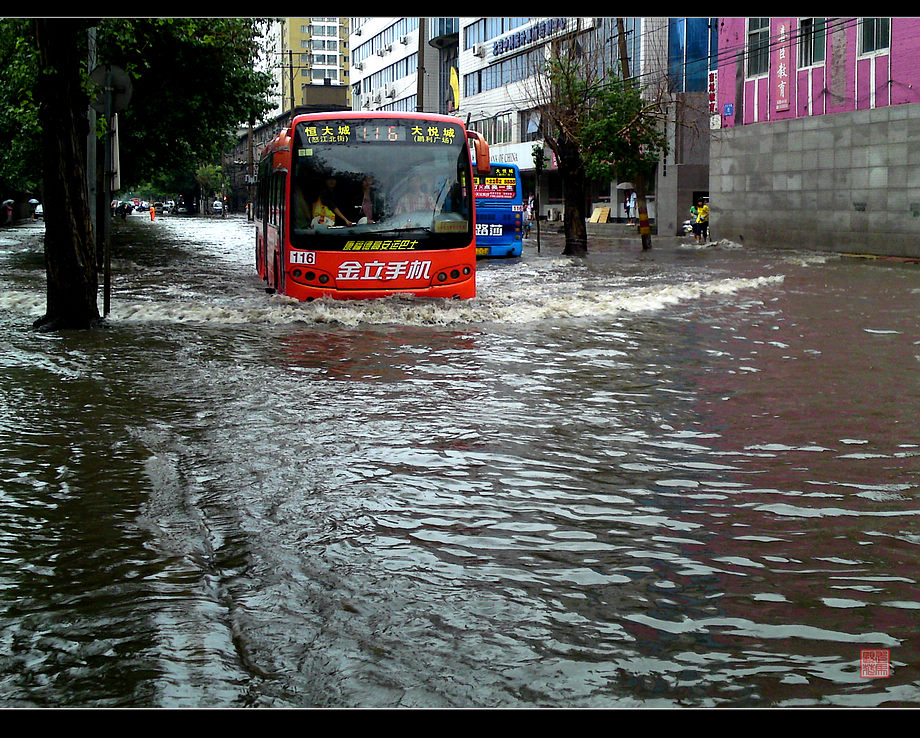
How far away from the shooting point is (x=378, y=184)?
607 inches

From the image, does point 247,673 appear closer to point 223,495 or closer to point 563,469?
point 223,495

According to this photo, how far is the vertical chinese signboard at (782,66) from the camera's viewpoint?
32.1 metres

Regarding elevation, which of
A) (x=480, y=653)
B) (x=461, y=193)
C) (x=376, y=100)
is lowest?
(x=480, y=653)

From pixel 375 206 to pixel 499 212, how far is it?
1668 cm

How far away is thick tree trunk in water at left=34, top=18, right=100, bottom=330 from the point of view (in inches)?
500

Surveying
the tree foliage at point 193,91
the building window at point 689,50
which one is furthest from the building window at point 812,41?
the tree foliage at point 193,91

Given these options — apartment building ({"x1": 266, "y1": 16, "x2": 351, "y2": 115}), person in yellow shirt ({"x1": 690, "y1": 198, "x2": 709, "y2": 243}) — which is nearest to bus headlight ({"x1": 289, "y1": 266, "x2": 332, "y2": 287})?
person in yellow shirt ({"x1": 690, "y1": 198, "x2": 709, "y2": 243})

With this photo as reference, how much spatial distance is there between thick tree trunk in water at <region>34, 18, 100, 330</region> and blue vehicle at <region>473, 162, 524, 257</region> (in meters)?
18.2

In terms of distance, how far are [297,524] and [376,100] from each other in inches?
3611

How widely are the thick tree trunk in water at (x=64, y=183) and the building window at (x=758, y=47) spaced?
2493 cm

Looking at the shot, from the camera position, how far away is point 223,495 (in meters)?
6.20

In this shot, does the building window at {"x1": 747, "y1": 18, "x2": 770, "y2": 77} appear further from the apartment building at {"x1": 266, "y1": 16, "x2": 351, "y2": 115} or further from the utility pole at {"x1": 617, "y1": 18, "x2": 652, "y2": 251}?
the apartment building at {"x1": 266, "y1": 16, "x2": 351, "y2": 115}

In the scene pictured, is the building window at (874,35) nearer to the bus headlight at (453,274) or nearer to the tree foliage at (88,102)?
the tree foliage at (88,102)

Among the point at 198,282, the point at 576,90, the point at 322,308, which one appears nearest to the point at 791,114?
the point at 576,90
